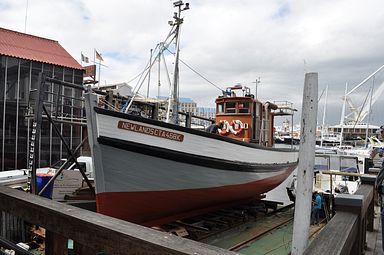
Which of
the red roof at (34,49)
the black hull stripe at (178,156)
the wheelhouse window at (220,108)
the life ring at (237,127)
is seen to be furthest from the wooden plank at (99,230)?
the red roof at (34,49)

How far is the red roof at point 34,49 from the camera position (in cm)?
1464

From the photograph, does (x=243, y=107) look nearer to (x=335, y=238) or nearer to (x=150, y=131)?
(x=150, y=131)

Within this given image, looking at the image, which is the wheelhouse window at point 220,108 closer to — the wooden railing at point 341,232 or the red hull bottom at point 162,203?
the red hull bottom at point 162,203

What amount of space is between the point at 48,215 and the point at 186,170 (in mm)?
4410

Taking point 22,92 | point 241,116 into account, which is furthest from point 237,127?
point 22,92

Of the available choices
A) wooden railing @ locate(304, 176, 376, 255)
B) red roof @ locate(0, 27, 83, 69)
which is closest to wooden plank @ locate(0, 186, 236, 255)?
wooden railing @ locate(304, 176, 376, 255)

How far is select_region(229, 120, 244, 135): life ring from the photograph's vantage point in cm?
946

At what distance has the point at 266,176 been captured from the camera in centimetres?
868

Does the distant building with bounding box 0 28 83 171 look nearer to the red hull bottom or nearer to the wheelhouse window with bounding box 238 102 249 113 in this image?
the wheelhouse window with bounding box 238 102 249 113

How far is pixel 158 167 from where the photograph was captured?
5855 mm

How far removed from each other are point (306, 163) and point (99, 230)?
122cm

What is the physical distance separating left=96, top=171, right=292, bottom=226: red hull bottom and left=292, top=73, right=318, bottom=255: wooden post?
4419 millimetres

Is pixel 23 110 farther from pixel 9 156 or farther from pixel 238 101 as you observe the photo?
pixel 238 101

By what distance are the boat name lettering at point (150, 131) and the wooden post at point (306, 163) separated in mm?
4154
